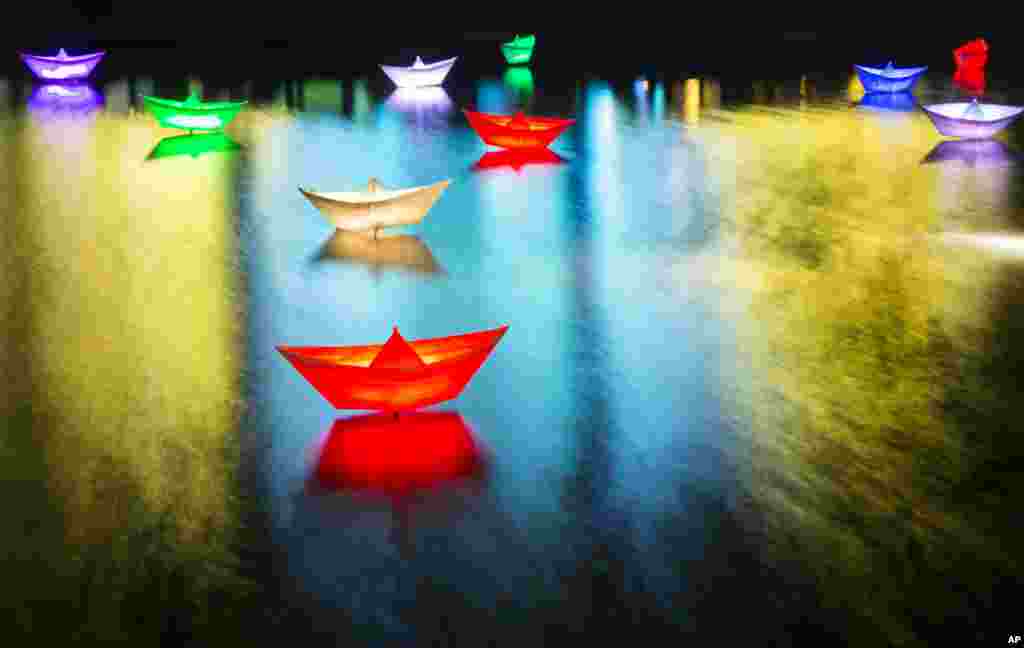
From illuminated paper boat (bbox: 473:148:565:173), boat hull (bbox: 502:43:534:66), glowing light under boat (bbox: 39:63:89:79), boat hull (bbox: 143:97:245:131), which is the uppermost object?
boat hull (bbox: 502:43:534:66)

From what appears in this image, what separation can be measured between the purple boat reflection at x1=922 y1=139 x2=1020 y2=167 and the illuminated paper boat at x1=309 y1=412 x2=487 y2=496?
585 cm

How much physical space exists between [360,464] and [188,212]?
12.5 feet

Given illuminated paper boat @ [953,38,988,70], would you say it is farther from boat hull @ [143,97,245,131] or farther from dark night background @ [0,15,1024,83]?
boat hull @ [143,97,245,131]

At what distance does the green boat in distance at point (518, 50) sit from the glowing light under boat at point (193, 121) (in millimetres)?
6137

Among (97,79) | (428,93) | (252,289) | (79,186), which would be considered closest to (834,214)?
(252,289)

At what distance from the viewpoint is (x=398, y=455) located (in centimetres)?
362

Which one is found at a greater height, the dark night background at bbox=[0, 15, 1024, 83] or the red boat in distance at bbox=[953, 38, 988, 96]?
the dark night background at bbox=[0, 15, 1024, 83]

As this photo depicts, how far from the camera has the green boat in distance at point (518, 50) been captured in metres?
15.3

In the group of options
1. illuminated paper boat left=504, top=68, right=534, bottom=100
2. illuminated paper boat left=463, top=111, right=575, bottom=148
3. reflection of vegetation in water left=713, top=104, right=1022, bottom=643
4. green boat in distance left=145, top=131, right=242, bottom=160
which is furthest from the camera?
illuminated paper boat left=504, top=68, right=534, bottom=100

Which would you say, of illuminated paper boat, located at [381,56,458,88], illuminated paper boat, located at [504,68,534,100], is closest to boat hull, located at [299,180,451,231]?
illuminated paper boat, located at [504,68,534,100]

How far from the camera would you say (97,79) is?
13.7 m

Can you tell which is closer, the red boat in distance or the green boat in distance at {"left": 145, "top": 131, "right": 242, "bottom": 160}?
the green boat in distance at {"left": 145, "top": 131, "right": 242, "bottom": 160}

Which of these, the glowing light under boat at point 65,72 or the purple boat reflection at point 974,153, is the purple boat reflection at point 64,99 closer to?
the glowing light under boat at point 65,72

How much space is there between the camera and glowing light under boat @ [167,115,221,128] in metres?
9.73
